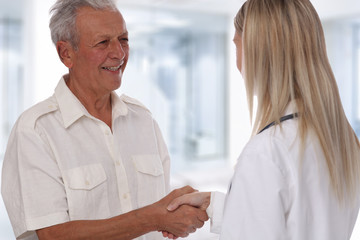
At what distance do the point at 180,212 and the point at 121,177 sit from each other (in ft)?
0.84

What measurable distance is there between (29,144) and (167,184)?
0.65 m

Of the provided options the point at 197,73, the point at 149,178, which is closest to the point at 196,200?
the point at 149,178

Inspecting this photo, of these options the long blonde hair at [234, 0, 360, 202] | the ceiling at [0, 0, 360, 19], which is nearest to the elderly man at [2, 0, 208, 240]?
the long blonde hair at [234, 0, 360, 202]

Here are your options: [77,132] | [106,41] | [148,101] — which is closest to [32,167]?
[77,132]

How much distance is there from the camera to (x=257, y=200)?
1.03 m

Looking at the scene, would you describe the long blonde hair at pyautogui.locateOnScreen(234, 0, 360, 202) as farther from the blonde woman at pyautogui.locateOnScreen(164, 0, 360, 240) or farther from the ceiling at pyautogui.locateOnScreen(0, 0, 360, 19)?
the ceiling at pyautogui.locateOnScreen(0, 0, 360, 19)

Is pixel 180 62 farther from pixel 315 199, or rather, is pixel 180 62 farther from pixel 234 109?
pixel 315 199

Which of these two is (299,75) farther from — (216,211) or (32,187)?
(32,187)

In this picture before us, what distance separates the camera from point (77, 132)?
1.49 meters

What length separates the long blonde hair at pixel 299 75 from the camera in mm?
1039

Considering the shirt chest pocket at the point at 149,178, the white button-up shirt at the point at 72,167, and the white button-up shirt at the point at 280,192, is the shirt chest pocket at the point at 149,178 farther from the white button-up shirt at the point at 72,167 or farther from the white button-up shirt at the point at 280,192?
the white button-up shirt at the point at 280,192

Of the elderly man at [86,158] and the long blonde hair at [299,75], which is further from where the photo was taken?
the elderly man at [86,158]

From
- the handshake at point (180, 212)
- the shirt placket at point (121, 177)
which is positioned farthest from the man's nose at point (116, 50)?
the handshake at point (180, 212)

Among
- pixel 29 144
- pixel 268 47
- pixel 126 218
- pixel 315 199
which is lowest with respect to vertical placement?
pixel 126 218
